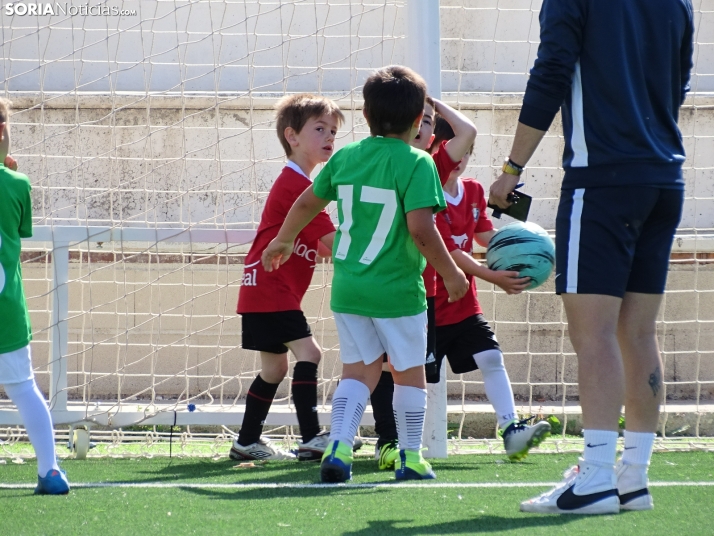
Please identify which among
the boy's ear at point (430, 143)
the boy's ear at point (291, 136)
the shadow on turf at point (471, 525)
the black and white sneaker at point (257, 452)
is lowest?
the black and white sneaker at point (257, 452)

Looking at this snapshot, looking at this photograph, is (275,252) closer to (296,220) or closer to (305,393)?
(296,220)

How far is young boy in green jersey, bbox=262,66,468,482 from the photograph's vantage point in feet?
9.32

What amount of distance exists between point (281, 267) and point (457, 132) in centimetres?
92

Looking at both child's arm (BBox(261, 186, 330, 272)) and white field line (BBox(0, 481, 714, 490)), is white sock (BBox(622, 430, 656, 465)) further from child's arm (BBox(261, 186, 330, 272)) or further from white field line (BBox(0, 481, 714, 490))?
child's arm (BBox(261, 186, 330, 272))

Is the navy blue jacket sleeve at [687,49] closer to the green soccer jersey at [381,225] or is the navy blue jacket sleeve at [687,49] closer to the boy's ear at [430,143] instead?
the green soccer jersey at [381,225]

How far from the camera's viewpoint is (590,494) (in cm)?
230

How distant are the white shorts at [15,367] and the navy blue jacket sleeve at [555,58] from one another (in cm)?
174

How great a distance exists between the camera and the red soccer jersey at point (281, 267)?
142 inches

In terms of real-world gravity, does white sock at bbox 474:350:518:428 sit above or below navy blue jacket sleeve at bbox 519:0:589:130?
below

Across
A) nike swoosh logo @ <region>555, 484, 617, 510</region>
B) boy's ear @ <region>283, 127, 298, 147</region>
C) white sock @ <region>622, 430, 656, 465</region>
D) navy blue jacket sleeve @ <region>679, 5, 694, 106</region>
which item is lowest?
nike swoosh logo @ <region>555, 484, 617, 510</region>

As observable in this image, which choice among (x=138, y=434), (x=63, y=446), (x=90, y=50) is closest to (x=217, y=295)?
(x=138, y=434)

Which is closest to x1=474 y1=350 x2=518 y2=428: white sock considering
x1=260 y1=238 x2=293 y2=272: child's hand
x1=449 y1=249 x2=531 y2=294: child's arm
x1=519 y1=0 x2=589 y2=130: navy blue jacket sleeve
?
x1=449 y1=249 x2=531 y2=294: child's arm

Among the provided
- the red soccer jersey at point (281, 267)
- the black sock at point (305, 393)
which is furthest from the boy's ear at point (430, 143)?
the black sock at point (305, 393)

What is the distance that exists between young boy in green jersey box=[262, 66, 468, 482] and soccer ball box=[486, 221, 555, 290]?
12.0 inches
